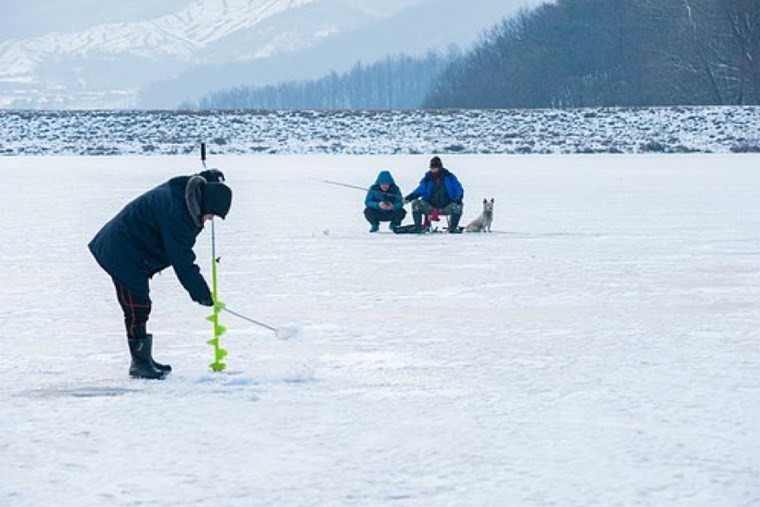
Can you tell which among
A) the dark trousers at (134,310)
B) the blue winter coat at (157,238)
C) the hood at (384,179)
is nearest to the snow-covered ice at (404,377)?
the dark trousers at (134,310)

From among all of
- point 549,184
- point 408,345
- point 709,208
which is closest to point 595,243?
point 709,208

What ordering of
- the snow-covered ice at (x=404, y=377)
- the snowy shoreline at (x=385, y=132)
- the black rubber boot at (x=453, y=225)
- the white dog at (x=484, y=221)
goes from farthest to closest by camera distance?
the snowy shoreline at (x=385, y=132) → the black rubber boot at (x=453, y=225) → the white dog at (x=484, y=221) → the snow-covered ice at (x=404, y=377)

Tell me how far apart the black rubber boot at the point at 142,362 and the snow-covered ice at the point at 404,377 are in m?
0.11

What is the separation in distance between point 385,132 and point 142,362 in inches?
1813

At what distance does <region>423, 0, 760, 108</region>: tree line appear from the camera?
2982 inches

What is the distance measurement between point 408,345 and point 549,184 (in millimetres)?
19879

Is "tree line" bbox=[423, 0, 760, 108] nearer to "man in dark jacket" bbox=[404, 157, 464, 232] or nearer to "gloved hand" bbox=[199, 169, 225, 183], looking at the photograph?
"man in dark jacket" bbox=[404, 157, 464, 232]

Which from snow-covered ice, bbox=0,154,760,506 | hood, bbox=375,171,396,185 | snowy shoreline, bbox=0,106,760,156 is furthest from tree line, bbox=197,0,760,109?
snow-covered ice, bbox=0,154,760,506

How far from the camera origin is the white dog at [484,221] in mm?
16391

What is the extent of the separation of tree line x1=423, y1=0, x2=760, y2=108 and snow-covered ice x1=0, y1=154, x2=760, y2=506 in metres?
63.2

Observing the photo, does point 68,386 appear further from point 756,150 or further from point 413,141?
point 413,141

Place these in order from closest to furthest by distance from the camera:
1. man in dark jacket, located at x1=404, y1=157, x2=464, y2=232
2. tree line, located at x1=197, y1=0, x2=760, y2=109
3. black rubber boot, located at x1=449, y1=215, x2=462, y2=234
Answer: man in dark jacket, located at x1=404, y1=157, x2=464, y2=232 < black rubber boot, located at x1=449, y1=215, x2=462, y2=234 < tree line, located at x1=197, y1=0, x2=760, y2=109

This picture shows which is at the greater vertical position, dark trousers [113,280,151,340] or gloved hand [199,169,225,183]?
gloved hand [199,169,225,183]

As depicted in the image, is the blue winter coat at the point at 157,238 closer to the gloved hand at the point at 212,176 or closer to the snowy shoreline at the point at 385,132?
the gloved hand at the point at 212,176
